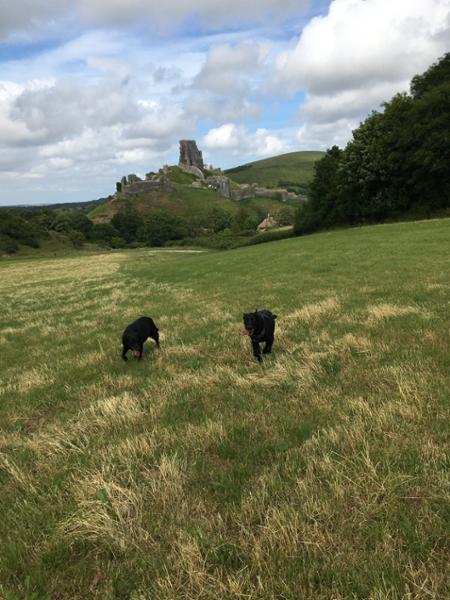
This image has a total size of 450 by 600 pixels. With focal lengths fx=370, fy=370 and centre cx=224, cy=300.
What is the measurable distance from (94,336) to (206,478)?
34.5 feet

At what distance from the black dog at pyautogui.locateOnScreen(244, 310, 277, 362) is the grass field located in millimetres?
341

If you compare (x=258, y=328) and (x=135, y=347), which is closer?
(x=258, y=328)

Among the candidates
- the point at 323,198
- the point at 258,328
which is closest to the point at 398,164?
the point at 323,198

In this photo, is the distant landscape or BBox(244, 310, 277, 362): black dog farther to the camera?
BBox(244, 310, 277, 362): black dog

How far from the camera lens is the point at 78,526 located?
3520 millimetres

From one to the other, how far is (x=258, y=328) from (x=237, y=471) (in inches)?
171

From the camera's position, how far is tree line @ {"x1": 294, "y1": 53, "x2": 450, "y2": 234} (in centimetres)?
5225

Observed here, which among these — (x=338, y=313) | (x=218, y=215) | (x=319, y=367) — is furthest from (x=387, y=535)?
(x=218, y=215)

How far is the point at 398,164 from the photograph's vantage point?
2197 inches

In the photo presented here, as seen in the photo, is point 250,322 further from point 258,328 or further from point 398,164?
point 398,164

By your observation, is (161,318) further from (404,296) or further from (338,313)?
(404,296)

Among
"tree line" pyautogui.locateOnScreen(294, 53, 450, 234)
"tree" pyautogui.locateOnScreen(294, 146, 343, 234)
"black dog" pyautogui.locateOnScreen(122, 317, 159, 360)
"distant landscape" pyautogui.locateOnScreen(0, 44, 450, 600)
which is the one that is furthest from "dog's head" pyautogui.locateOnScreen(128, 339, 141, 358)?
"tree" pyautogui.locateOnScreen(294, 146, 343, 234)

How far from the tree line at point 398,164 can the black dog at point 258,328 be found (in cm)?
5252

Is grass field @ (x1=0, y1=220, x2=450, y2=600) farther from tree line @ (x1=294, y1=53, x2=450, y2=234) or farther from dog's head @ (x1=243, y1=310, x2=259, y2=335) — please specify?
tree line @ (x1=294, y1=53, x2=450, y2=234)
